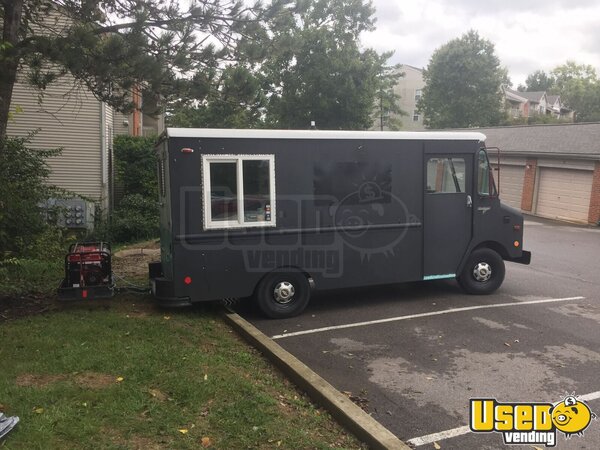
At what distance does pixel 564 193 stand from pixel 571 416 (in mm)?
20760

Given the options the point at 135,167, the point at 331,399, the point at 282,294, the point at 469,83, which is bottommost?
the point at 331,399

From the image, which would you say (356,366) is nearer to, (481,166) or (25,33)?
(481,166)

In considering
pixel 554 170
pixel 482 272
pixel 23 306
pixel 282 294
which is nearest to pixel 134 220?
pixel 23 306

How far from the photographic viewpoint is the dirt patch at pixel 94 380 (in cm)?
457

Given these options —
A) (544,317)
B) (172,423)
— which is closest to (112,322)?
(172,423)

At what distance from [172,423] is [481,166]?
20.7 feet

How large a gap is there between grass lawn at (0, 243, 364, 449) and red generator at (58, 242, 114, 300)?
1.35 feet

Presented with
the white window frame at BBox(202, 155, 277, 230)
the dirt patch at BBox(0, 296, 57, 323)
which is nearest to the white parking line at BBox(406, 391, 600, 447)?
the white window frame at BBox(202, 155, 277, 230)

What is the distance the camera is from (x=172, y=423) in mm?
3953

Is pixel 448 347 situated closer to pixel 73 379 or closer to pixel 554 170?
pixel 73 379

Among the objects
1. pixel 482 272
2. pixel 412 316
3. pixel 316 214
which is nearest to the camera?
pixel 316 214

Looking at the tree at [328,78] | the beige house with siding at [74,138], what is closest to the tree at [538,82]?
the tree at [328,78]

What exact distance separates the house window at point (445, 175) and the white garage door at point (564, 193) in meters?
15.8

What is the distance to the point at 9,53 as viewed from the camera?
21.3 feet
